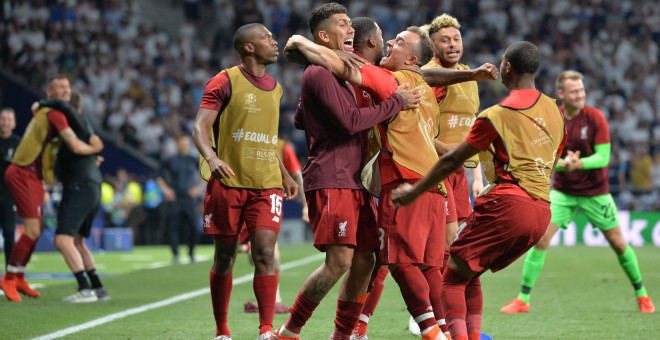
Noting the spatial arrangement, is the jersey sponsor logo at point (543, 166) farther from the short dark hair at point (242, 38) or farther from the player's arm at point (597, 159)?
the player's arm at point (597, 159)

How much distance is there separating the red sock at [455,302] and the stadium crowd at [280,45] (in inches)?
752

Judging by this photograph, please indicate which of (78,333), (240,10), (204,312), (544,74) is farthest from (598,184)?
(240,10)

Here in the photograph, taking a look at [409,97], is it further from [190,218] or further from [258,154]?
[190,218]

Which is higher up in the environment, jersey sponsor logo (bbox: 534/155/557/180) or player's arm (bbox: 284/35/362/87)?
player's arm (bbox: 284/35/362/87)

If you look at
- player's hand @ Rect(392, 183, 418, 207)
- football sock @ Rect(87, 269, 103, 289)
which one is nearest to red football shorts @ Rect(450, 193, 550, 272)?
player's hand @ Rect(392, 183, 418, 207)

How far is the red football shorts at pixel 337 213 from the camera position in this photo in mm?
6707

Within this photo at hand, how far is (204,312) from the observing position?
1029 centimetres

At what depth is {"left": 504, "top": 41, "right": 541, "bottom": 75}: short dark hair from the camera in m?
6.53

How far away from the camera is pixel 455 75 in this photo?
23.3 ft

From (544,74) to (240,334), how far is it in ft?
75.2

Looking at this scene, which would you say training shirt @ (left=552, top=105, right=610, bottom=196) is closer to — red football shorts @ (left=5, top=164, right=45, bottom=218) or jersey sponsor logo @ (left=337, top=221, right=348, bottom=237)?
jersey sponsor logo @ (left=337, top=221, right=348, bottom=237)

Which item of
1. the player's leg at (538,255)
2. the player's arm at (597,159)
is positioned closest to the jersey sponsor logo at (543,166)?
the player's arm at (597,159)

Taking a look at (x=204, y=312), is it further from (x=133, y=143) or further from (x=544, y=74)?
(x=544, y=74)

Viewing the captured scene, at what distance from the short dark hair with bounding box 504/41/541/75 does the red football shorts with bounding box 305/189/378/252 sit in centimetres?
129
